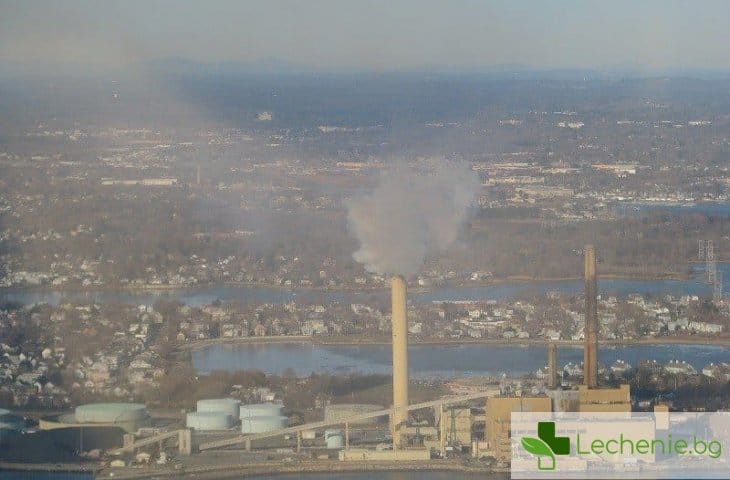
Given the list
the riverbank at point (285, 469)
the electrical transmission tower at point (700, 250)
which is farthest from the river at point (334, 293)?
the riverbank at point (285, 469)

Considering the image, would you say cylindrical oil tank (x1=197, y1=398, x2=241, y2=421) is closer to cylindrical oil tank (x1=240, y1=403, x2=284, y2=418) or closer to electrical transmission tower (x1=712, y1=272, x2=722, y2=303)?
cylindrical oil tank (x1=240, y1=403, x2=284, y2=418)

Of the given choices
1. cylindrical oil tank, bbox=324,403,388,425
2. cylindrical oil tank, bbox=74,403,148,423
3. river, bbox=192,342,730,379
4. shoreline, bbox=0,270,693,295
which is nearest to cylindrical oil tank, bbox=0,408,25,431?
cylindrical oil tank, bbox=74,403,148,423

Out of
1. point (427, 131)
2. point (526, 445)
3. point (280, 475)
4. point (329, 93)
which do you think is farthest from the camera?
point (329, 93)

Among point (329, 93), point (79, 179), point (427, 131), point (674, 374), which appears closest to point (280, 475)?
point (674, 374)

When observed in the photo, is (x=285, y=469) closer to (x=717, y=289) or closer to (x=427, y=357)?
(x=427, y=357)

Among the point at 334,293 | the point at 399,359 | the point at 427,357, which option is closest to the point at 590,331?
the point at 399,359

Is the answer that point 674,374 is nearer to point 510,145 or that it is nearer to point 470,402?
point 470,402
